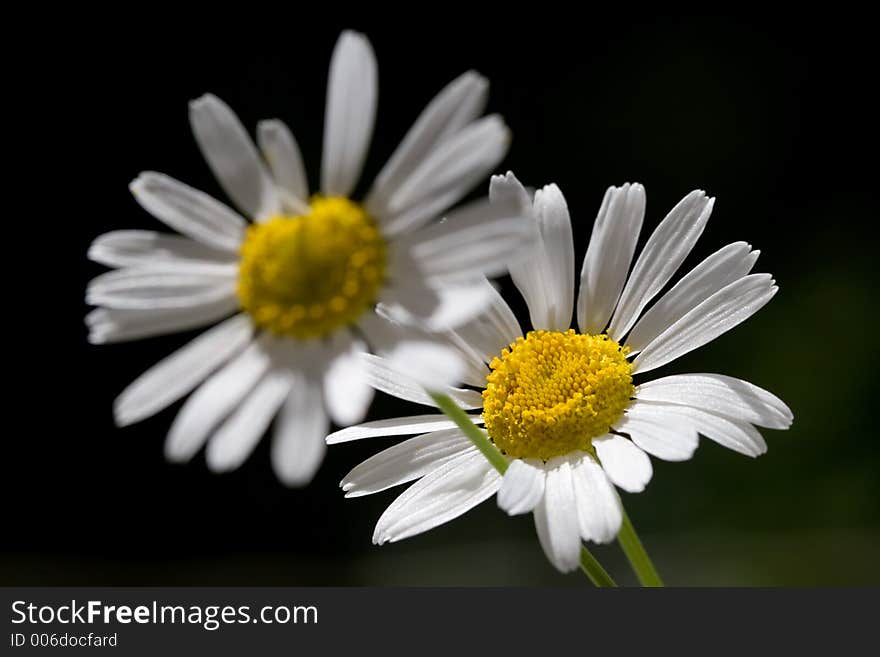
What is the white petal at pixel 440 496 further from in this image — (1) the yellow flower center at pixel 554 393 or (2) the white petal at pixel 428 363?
(2) the white petal at pixel 428 363

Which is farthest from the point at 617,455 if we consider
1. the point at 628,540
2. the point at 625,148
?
the point at 625,148

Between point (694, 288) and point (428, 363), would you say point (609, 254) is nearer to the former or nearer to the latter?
point (694, 288)

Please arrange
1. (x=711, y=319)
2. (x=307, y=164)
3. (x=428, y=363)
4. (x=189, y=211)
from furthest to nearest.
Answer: (x=307, y=164) < (x=711, y=319) < (x=189, y=211) < (x=428, y=363)

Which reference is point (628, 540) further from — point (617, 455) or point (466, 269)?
point (466, 269)

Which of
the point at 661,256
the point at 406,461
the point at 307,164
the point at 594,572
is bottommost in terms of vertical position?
the point at 594,572

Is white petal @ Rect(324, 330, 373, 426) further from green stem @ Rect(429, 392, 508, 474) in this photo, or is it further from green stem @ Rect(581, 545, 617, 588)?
green stem @ Rect(581, 545, 617, 588)

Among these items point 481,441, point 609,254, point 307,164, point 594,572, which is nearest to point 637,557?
point 594,572
